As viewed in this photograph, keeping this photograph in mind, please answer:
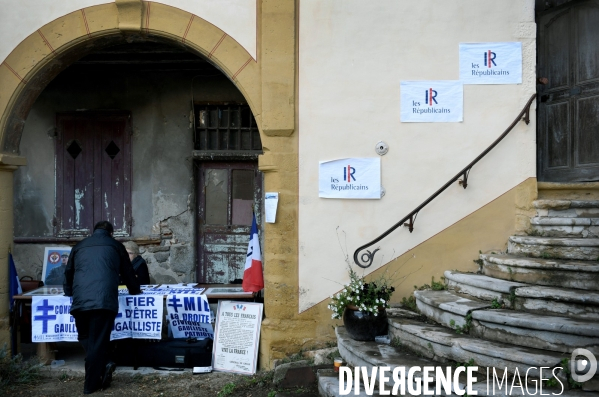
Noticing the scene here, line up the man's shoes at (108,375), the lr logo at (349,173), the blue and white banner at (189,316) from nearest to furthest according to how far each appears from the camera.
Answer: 1. the man's shoes at (108,375)
2. the lr logo at (349,173)
3. the blue and white banner at (189,316)

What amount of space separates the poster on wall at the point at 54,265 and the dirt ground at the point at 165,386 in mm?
2214

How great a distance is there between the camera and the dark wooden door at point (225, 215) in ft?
27.8

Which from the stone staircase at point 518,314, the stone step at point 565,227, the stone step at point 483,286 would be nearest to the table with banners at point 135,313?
the stone staircase at point 518,314

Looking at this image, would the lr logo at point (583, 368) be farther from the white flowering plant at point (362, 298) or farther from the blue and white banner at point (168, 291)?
the blue and white banner at point (168, 291)

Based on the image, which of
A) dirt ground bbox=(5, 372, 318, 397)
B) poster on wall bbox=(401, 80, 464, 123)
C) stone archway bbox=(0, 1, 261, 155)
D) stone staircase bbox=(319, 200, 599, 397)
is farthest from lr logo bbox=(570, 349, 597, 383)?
stone archway bbox=(0, 1, 261, 155)

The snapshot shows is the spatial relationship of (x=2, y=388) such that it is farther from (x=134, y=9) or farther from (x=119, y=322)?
(x=134, y=9)

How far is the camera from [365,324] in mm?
5207

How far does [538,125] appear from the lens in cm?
681

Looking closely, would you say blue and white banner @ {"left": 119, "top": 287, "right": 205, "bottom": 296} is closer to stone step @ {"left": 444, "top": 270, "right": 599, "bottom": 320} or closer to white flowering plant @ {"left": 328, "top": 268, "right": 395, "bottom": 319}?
white flowering plant @ {"left": 328, "top": 268, "right": 395, "bottom": 319}

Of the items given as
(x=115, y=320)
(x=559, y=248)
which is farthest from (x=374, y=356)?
(x=115, y=320)

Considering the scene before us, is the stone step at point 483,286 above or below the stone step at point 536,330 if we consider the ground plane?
above

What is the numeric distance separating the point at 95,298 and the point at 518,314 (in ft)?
12.5

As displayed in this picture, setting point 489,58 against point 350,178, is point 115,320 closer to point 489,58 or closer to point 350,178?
point 350,178

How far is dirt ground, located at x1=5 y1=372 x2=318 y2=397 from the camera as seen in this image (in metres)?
5.61
